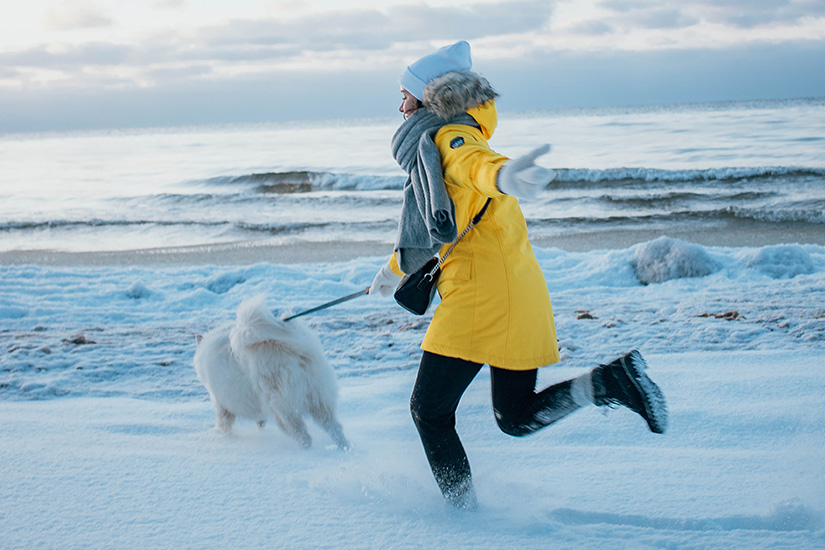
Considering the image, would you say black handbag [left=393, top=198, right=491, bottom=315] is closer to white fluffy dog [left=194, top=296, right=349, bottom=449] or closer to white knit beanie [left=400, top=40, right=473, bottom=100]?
white knit beanie [left=400, top=40, right=473, bottom=100]

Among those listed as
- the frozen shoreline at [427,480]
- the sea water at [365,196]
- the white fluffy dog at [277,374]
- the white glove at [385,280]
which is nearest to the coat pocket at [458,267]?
the white glove at [385,280]

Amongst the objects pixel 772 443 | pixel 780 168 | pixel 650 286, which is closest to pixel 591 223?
pixel 650 286

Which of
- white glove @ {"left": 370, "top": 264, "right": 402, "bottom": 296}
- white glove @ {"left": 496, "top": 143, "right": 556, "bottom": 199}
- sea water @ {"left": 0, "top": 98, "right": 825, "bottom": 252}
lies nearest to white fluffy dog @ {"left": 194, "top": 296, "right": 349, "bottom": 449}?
white glove @ {"left": 370, "top": 264, "right": 402, "bottom": 296}

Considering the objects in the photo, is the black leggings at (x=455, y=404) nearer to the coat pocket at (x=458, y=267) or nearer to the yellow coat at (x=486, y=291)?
the yellow coat at (x=486, y=291)

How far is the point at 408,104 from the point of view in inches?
88.5

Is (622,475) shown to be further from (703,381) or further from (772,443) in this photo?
(703,381)

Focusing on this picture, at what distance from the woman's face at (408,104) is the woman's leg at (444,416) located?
84cm

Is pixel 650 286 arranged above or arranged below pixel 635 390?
below

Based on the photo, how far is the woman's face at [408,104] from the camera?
87.8 inches

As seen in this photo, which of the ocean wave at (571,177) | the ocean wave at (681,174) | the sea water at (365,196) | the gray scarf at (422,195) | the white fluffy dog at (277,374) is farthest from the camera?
the ocean wave at (571,177)

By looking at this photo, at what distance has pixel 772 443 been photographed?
259 cm

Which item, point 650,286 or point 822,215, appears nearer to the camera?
point 650,286

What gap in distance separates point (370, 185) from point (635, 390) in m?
18.8

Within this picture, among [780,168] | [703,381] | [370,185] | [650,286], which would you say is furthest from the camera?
[370,185]
